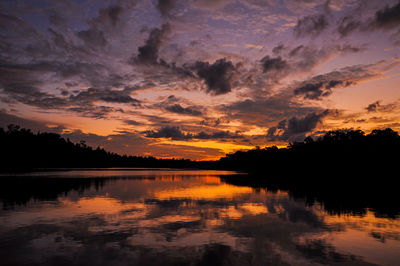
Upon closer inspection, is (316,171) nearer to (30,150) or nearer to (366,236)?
(366,236)

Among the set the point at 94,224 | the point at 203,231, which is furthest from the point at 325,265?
the point at 94,224

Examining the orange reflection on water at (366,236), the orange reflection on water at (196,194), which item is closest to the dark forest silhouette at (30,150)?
the orange reflection on water at (196,194)

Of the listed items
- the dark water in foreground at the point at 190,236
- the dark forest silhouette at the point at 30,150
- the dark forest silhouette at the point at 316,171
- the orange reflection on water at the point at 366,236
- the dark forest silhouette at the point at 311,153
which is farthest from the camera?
the dark forest silhouette at the point at 30,150

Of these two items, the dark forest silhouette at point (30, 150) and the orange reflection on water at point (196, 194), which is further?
the dark forest silhouette at point (30, 150)

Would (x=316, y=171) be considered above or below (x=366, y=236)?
above

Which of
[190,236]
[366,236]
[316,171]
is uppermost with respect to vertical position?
[316,171]

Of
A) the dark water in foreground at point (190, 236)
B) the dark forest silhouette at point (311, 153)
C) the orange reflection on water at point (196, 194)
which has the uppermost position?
the dark forest silhouette at point (311, 153)

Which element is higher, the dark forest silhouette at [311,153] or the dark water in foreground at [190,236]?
the dark forest silhouette at [311,153]

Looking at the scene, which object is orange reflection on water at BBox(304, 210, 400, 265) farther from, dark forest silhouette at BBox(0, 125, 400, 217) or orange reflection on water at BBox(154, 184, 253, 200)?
orange reflection on water at BBox(154, 184, 253, 200)

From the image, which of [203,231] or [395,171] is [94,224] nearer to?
[203,231]

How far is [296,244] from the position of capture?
53.3 ft

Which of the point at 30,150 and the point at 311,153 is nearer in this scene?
the point at 311,153

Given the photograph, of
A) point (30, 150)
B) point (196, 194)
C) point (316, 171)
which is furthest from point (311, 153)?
point (30, 150)

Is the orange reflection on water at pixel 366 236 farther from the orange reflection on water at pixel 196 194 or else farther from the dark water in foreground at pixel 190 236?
the orange reflection on water at pixel 196 194
